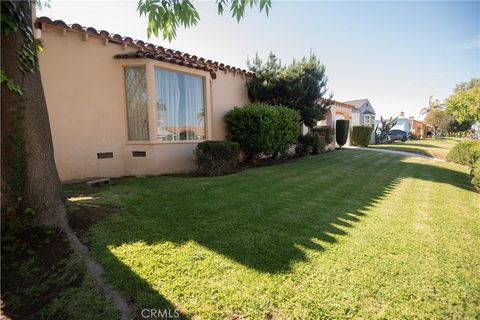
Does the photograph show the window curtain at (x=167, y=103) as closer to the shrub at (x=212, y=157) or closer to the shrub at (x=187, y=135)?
the shrub at (x=187, y=135)

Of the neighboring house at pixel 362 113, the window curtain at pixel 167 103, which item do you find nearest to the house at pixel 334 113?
the neighboring house at pixel 362 113

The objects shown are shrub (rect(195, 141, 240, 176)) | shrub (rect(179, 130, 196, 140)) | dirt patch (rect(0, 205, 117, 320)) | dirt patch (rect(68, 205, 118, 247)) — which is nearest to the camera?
dirt patch (rect(0, 205, 117, 320))

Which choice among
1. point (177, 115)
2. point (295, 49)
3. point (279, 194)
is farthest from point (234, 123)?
point (295, 49)

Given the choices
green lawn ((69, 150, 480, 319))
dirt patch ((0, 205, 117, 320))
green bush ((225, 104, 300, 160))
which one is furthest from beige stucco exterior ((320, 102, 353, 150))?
dirt patch ((0, 205, 117, 320))

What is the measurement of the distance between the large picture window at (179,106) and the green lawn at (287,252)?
264cm

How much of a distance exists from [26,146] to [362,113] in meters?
35.6

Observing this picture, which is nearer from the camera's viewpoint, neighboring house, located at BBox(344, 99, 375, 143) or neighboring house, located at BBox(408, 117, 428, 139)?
neighboring house, located at BBox(344, 99, 375, 143)

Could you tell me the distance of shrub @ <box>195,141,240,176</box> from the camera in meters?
7.75

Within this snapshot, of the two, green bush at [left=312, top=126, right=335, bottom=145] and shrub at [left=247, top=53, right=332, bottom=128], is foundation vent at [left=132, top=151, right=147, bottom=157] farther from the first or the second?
green bush at [left=312, top=126, right=335, bottom=145]

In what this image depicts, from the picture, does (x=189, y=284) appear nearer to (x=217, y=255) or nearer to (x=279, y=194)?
(x=217, y=255)

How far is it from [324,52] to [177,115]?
994cm

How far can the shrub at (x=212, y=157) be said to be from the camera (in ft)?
25.4

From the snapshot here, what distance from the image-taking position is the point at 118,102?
7.43m

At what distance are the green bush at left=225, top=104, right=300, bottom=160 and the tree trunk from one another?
7.27 metres
